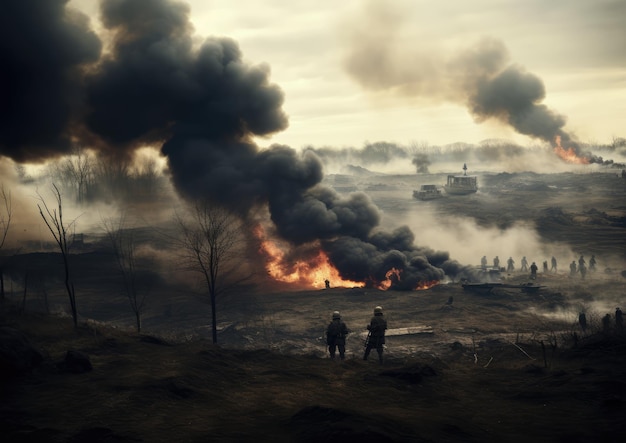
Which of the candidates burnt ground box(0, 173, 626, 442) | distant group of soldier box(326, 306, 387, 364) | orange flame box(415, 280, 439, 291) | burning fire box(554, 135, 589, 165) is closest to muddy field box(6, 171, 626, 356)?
burnt ground box(0, 173, 626, 442)

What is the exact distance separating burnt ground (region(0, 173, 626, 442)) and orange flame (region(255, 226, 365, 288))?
3687 millimetres

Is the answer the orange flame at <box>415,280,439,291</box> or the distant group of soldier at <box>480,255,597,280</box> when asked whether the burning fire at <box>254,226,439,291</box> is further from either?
the distant group of soldier at <box>480,255,597,280</box>

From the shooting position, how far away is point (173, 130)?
164 ft

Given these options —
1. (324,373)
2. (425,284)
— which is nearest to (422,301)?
(425,284)

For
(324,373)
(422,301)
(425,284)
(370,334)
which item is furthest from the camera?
(425,284)

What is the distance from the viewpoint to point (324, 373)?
19.8 meters

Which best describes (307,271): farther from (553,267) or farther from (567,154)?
(567,154)

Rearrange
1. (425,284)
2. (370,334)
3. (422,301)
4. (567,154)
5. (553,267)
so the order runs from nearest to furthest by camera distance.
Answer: (370,334), (422,301), (425,284), (553,267), (567,154)

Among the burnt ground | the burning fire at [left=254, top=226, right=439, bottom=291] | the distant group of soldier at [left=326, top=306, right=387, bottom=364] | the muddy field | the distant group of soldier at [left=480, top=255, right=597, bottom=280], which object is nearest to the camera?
the burnt ground

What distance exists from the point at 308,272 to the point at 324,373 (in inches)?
1065

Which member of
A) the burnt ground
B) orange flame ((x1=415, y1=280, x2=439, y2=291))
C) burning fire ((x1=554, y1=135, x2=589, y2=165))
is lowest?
the burnt ground

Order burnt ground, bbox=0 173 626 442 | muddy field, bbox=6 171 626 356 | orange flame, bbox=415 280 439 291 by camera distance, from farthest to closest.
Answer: orange flame, bbox=415 280 439 291 < muddy field, bbox=6 171 626 356 < burnt ground, bbox=0 173 626 442

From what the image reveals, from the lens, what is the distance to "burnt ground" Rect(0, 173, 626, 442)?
13.2 meters

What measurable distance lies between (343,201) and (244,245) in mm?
9688
